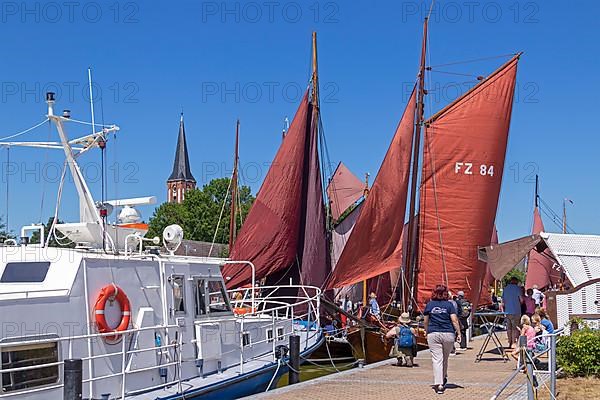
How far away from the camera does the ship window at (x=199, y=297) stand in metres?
13.7

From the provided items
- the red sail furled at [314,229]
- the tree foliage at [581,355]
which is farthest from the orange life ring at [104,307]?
the red sail furled at [314,229]

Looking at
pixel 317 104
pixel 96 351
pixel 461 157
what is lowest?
pixel 96 351

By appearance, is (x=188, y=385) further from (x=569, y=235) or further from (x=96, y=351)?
(x=569, y=235)

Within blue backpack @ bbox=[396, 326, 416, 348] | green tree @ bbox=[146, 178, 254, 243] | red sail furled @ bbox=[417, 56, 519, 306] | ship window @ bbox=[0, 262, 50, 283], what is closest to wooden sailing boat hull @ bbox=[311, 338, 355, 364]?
red sail furled @ bbox=[417, 56, 519, 306]

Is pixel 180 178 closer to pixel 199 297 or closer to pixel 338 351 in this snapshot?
pixel 338 351

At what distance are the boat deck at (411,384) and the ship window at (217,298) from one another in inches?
89.3

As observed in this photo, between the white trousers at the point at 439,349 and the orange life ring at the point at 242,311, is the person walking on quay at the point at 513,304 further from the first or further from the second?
the orange life ring at the point at 242,311

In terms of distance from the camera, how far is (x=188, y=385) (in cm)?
1290

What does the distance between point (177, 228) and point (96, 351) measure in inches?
126

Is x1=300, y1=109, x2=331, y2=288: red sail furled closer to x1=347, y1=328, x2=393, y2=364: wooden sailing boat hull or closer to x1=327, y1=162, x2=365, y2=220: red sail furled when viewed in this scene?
x1=347, y1=328, x2=393, y2=364: wooden sailing boat hull

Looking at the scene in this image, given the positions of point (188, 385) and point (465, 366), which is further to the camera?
point (465, 366)

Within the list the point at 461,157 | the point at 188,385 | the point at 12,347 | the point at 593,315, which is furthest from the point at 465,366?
the point at 461,157

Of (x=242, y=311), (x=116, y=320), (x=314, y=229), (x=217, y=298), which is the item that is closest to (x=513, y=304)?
(x=242, y=311)

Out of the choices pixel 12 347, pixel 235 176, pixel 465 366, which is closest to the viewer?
pixel 12 347
